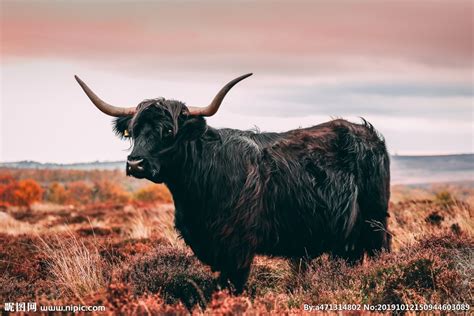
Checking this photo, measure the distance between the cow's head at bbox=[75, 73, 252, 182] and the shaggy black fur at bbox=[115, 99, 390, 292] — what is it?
1 cm

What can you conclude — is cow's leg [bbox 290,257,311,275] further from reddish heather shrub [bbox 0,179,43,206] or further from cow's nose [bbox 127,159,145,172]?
reddish heather shrub [bbox 0,179,43,206]

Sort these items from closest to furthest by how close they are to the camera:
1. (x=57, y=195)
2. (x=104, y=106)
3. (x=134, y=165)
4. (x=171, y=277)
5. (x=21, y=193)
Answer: (x=134, y=165) < (x=104, y=106) < (x=171, y=277) < (x=21, y=193) < (x=57, y=195)

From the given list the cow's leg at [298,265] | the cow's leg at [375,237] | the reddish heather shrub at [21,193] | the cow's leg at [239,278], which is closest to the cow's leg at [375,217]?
the cow's leg at [375,237]

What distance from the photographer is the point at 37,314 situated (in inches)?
241

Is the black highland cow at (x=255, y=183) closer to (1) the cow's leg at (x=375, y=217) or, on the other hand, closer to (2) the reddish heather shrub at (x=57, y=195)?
(1) the cow's leg at (x=375, y=217)

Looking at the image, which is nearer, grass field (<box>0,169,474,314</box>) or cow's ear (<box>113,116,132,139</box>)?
grass field (<box>0,169,474,314</box>)

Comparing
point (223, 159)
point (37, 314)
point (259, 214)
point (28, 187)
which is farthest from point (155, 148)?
point (28, 187)

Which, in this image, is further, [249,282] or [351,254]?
[351,254]

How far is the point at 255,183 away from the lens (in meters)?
7.13

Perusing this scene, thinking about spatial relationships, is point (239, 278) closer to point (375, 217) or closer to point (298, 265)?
point (298, 265)

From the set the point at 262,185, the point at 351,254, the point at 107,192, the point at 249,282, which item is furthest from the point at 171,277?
the point at 107,192

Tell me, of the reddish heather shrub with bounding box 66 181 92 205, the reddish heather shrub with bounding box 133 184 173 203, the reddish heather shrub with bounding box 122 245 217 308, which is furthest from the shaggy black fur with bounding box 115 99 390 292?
the reddish heather shrub with bounding box 66 181 92 205

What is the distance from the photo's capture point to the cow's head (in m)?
6.51

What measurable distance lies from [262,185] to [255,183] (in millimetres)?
150
